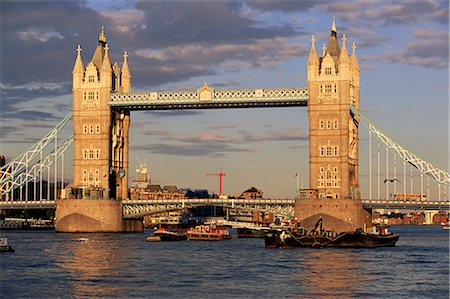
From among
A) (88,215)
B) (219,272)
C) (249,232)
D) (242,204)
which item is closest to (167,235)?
(242,204)

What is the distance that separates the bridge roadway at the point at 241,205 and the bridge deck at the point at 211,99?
16.3 metres

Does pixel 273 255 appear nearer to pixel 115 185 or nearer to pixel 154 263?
pixel 154 263

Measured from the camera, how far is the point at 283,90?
168125mm

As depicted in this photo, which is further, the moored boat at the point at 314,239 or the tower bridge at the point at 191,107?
the tower bridge at the point at 191,107

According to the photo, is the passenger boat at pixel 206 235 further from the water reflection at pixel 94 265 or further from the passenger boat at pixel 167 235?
the water reflection at pixel 94 265

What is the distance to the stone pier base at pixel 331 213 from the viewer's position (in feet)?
529

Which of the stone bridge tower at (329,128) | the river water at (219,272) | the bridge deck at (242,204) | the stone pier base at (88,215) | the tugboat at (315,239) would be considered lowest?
the river water at (219,272)

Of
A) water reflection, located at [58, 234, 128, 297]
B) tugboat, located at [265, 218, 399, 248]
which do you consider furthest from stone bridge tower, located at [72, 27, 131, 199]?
tugboat, located at [265, 218, 399, 248]

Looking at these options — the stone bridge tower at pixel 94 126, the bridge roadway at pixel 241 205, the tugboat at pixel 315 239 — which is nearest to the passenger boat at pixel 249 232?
the bridge roadway at pixel 241 205

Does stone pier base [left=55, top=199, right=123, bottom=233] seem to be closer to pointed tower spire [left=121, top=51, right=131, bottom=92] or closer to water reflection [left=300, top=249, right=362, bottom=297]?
pointed tower spire [left=121, top=51, right=131, bottom=92]

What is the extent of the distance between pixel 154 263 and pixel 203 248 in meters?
30.5

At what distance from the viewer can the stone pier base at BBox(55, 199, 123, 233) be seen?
173 m

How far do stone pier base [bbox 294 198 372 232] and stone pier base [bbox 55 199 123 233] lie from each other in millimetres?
32920

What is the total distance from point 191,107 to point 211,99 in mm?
5955
